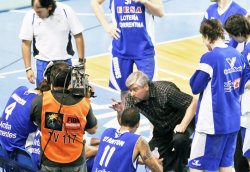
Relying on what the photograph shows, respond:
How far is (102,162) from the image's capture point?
6250 mm

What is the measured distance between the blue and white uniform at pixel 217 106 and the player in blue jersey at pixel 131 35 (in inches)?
72.7

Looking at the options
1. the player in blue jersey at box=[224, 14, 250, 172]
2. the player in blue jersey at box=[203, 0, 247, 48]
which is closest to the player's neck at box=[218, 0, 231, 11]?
the player in blue jersey at box=[203, 0, 247, 48]

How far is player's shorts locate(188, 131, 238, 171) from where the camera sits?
691 cm

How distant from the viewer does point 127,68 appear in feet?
28.5

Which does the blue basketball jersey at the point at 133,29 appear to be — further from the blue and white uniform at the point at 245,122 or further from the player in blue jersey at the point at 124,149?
the player in blue jersey at the point at 124,149

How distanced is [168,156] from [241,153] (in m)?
0.87

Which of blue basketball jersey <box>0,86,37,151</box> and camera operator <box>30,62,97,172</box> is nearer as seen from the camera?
camera operator <box>30,62,97,172</box>

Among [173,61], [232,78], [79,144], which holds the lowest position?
[173,61]

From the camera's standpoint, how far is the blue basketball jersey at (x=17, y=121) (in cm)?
670

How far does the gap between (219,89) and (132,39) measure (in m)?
2.14

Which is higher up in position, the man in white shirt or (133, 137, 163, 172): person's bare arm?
the man in white shirt

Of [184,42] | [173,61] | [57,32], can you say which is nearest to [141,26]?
[57,32]

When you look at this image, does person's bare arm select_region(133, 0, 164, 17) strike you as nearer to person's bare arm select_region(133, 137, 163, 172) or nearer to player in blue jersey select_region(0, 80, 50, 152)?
player in blue jersey select_region(0, 80, 50, 152)

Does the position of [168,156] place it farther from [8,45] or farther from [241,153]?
[8,45]
